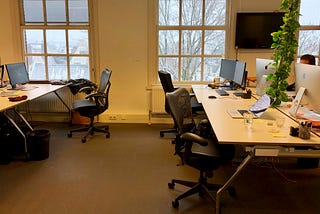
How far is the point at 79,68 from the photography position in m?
5.50

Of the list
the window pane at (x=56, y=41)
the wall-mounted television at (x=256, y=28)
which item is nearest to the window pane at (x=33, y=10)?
the window pane at (x=56, y=41)

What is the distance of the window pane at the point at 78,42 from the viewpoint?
5.38 m

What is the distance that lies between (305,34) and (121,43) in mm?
3171

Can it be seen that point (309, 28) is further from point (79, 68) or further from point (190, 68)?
point (79, 68)

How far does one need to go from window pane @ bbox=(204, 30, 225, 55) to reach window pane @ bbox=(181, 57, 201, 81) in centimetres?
25

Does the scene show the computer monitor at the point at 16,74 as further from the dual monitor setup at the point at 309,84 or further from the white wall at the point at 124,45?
the dual monitor setup at the point at 309,84

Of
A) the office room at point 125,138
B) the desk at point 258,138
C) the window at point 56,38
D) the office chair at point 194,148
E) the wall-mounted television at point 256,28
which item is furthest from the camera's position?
the window at point 56,38

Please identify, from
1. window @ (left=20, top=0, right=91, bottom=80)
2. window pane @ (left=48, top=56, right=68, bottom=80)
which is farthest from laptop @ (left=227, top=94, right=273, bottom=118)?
window pane @ (left=48, top=56, right=68, bottom=80)

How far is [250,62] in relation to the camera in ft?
17.4

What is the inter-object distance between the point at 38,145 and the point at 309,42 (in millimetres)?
4628

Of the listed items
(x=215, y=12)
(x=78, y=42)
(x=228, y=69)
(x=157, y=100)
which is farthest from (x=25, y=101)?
(x=215, y=12)

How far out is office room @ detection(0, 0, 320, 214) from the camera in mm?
2721

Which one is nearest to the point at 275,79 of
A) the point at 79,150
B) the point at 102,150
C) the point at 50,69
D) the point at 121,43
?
the point at 102,150

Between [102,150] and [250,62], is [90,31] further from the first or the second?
[250,62]
